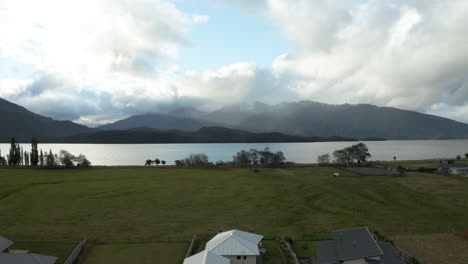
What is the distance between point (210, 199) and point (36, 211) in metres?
28.1

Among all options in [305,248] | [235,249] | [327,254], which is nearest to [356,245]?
[327,254]

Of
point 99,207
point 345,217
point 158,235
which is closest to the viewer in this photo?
point 158,235

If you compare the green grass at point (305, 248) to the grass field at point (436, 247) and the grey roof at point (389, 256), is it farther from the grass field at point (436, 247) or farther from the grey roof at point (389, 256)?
the grass field at point (436, 247)

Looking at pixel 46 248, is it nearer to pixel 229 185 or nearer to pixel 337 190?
pixel 229 185

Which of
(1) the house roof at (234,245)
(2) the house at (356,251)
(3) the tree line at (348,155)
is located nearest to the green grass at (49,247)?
(1) the house roof at (234,245)

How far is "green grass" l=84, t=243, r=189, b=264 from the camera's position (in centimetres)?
2945

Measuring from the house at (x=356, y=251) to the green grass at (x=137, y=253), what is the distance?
1406cm

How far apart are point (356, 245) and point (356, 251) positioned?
2.03 feet

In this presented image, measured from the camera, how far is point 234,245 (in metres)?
28.4

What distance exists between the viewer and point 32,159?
117 meters

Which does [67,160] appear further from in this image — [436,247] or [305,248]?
[436,247]

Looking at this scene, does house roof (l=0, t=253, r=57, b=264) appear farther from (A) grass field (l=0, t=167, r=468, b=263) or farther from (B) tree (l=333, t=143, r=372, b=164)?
(B) tree (l=333, t=143, r=372, b=164)

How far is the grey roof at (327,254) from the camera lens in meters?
26.5

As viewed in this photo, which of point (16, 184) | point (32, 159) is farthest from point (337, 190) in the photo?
point (32, 159)
